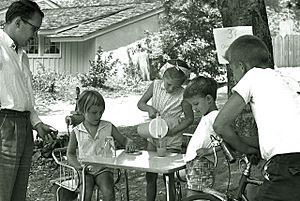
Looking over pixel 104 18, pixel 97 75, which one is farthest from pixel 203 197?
pixel 104 18

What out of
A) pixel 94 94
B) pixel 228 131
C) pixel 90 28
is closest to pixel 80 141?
pixel 94 94

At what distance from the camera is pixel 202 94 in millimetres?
4320

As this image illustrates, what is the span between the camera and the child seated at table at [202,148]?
4145mm

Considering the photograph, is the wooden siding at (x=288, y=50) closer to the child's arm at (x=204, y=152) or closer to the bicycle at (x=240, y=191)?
the child's arm at (x=204, y=152)

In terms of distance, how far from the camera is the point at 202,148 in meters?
4.15

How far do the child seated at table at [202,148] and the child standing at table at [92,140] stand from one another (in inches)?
35.8

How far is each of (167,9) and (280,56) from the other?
12.2 m

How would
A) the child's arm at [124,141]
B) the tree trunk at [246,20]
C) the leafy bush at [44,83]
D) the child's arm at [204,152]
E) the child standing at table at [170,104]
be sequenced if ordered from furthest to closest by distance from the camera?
1. the leafy bush at [44,83]
2. the tree trunk at [246,20]
3. the child standing at table at [170,104]
4. the child's arm at [124,141]
5. the child's arm at [204,152]

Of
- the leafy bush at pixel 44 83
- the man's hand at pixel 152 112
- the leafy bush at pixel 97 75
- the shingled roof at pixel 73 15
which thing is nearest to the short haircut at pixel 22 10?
the man's hand at pixel 152 112

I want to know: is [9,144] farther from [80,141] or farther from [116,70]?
[116,70]

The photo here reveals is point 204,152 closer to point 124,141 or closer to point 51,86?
point 124,141

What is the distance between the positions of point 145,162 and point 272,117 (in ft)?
5.28

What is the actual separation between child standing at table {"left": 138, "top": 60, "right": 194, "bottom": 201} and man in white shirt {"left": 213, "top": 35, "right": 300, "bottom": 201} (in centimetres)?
180

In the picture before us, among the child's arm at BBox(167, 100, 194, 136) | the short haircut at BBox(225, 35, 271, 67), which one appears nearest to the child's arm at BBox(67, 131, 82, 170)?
the child's arm at BBox(167, 100, 194, 136)
